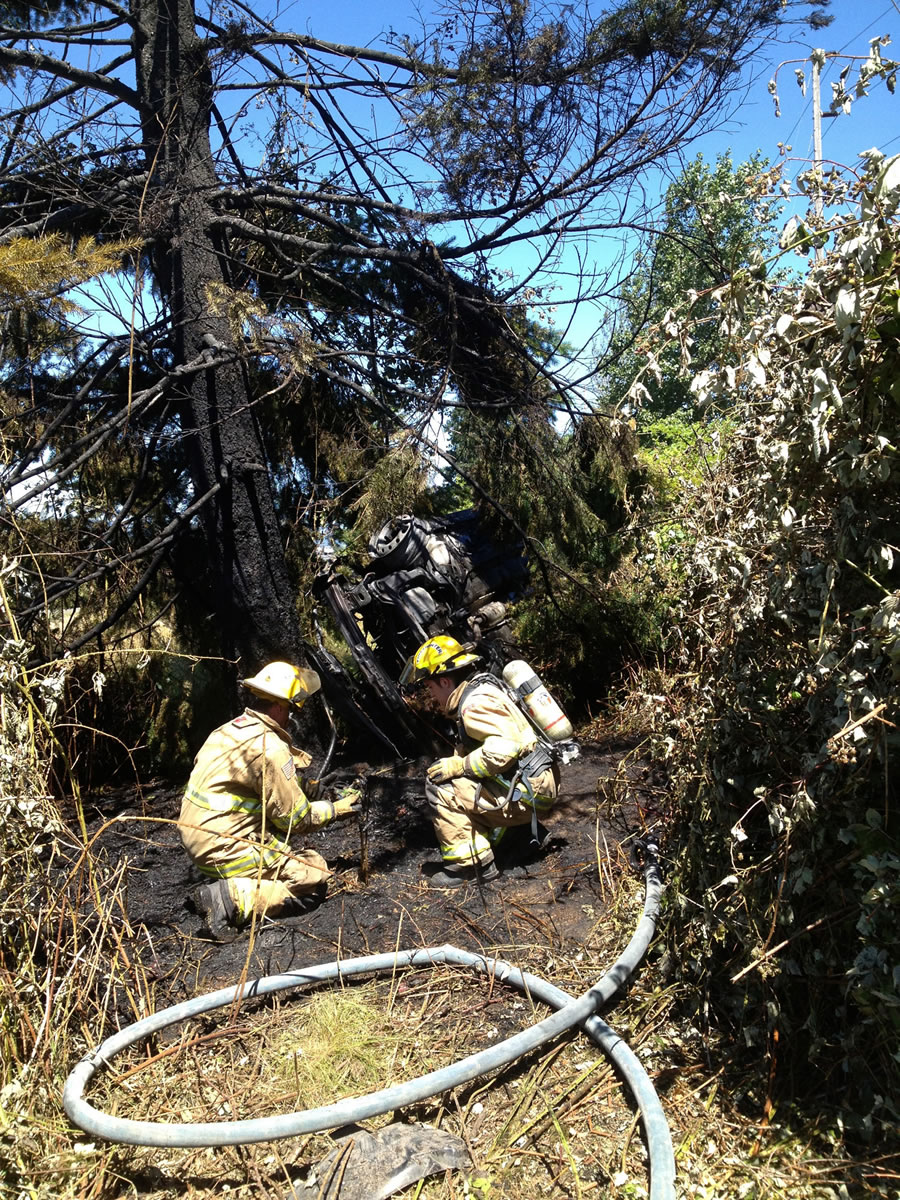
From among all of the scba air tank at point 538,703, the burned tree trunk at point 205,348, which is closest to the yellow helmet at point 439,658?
the scba air tank at point 538,703

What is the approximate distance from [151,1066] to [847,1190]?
228 cm

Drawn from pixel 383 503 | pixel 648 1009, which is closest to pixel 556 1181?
pixel 648 1009

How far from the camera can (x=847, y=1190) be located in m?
2.37

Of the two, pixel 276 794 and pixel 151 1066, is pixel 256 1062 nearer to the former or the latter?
pixel 151 1066

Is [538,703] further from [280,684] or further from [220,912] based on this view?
[220,912]

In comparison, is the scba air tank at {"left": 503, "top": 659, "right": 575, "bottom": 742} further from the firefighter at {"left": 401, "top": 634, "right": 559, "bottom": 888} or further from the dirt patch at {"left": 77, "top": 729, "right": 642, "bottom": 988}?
the dirt patch at {"left": 77, "top": 729, "right": 642, "bottom": 988}

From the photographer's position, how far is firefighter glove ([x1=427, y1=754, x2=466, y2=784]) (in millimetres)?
4508

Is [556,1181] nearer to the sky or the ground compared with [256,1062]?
nearer to the ground

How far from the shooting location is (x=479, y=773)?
4340 mm

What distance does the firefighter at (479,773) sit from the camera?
432cm

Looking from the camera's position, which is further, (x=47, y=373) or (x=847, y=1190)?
(x=47, y=373)

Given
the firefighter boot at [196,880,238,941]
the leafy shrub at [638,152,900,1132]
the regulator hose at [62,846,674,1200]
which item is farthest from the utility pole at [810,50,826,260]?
the firefighter boot at [196,880,238,941]

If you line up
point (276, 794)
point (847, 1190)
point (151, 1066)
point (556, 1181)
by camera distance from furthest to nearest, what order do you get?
point (276, 794) < point (151, 1066) < point (556, 1181) < point (847, 1190)

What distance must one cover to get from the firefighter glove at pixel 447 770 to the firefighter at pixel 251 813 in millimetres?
Result: 561
